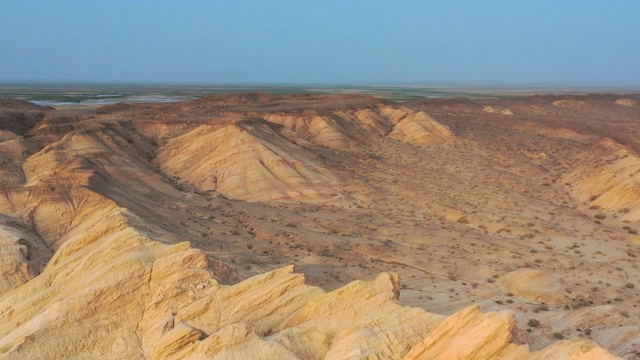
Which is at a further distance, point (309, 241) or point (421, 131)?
point (421, 131)

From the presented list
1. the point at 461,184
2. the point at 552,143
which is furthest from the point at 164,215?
the point at 552,143

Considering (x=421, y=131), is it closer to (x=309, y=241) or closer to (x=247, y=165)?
(x=247, y=165)

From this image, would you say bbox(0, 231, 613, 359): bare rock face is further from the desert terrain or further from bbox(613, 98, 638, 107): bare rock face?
bbox(613, 98, 638, 107): bare rock face

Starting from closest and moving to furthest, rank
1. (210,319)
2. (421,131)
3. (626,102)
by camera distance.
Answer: (210,319) < (421,131) < (626,102)

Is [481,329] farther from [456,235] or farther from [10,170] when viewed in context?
[10,170]

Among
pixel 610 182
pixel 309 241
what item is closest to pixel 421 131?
pixel 610 182

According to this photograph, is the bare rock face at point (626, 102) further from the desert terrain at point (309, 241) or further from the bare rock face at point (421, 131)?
the bare rock face at point (421, 131)

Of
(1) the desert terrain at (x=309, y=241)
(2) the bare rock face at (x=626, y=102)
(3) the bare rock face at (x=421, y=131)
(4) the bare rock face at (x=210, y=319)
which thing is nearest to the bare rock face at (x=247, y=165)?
(1) the desert terrain at (x=309, y=241)

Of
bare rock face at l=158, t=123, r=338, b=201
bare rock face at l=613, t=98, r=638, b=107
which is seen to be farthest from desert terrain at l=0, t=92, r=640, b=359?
bare rock face at l=613, t=98, r=638, b=107

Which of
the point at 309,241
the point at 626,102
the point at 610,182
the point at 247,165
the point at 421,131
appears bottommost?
the point at 309,241
